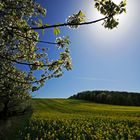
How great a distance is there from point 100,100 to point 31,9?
115506 millimetres

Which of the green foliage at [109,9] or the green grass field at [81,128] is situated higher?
the green foliage at [109,9]

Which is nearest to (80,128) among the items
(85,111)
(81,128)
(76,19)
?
(81,128)

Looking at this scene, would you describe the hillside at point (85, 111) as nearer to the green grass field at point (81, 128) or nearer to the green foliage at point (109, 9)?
the green grass field at point (81, 128)

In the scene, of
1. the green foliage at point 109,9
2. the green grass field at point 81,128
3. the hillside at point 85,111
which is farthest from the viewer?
the hillside at point 85,111

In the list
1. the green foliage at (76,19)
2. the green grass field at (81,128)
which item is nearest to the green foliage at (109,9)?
the green foliage at (76,19)

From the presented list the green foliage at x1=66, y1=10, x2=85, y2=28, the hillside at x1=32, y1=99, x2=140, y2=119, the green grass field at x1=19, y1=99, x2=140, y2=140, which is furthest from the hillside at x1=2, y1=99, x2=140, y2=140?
the green foliage at x1=66, y1=10, x2=85, y2=28

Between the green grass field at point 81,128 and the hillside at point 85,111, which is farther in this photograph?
the hillside at point 85,111

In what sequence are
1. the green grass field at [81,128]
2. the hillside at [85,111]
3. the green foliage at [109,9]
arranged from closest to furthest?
the green foliage at [109,9]
the green grass field at [81,128]
the hillside at [85,111]

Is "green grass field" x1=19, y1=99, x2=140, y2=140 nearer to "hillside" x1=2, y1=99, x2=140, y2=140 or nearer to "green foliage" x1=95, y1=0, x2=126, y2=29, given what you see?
"hillside" x1=2, y1=99, x2=140, y2=140

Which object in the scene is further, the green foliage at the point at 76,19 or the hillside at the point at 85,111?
the hillside at the point at 85,111

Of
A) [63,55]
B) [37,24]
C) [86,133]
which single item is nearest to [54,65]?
[63,55]

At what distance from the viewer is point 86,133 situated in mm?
25172

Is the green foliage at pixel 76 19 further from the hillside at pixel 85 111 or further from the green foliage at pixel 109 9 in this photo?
the hillside at pixel 85 111

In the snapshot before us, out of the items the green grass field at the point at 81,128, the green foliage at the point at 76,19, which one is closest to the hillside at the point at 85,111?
the green grass field at the point at 81,128
